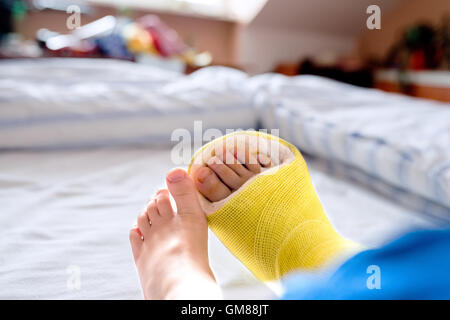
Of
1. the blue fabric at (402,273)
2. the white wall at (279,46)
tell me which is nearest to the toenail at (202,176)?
the blue fabric at (402,273)

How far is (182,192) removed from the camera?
20.6 inches

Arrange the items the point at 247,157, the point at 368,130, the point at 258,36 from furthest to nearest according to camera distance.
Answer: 1. the point at 258,36
2. the point at 368,130
3. the point at 247,157

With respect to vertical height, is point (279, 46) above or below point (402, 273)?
above

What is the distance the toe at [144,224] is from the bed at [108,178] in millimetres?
30

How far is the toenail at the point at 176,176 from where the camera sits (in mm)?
520

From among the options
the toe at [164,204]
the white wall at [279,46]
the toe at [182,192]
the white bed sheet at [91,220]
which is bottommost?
the white bed sheet at [91,220]

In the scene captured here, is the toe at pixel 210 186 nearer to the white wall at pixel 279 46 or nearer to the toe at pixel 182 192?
the toe at pixel 182 192

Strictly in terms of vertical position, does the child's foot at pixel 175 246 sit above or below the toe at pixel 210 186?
below

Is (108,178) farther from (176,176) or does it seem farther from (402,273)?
(402,273)

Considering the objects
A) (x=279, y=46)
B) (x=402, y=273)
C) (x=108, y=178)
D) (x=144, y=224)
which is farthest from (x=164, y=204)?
(x=279, y=46)

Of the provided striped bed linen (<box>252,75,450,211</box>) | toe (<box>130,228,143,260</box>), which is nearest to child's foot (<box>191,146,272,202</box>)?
toe (<box>130,228,143,260</box>)

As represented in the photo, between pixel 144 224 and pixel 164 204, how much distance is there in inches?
1.6
